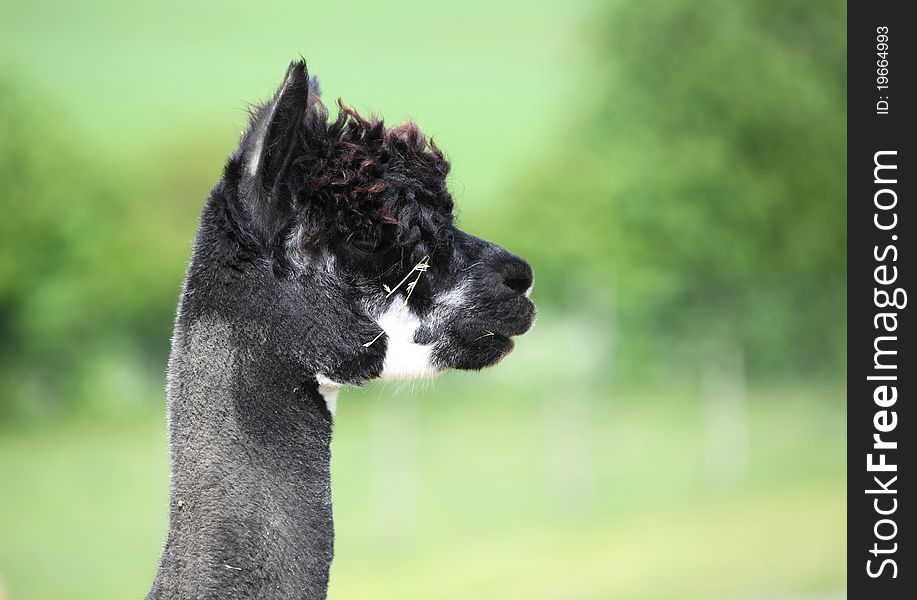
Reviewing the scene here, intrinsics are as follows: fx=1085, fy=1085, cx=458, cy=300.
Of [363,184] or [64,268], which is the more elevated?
[64,268]

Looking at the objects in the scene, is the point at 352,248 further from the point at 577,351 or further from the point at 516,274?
the point at 577,351

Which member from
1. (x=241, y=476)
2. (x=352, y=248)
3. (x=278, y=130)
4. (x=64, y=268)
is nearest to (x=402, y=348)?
(x=352, y=248)

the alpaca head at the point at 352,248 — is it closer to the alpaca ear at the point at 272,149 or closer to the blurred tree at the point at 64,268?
the alpaca ear at the point at 272,149

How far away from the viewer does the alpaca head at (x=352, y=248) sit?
283 cm

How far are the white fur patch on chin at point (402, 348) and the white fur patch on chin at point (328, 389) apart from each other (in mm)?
137

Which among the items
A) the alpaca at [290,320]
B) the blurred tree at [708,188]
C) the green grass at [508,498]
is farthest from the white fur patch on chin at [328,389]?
the blurred tree at [708,188]

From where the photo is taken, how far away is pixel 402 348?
3039 millimetres

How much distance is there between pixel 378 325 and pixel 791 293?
766 inches

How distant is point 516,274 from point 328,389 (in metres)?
0.66

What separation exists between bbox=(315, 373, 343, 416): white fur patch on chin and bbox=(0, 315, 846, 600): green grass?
10.5 metres

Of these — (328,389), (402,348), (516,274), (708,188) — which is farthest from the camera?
(708,188)

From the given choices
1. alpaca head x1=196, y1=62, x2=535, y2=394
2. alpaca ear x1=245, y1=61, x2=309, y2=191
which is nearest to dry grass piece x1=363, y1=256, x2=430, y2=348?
alpaca head x1=196, y1=62, x2=535, y2=394
